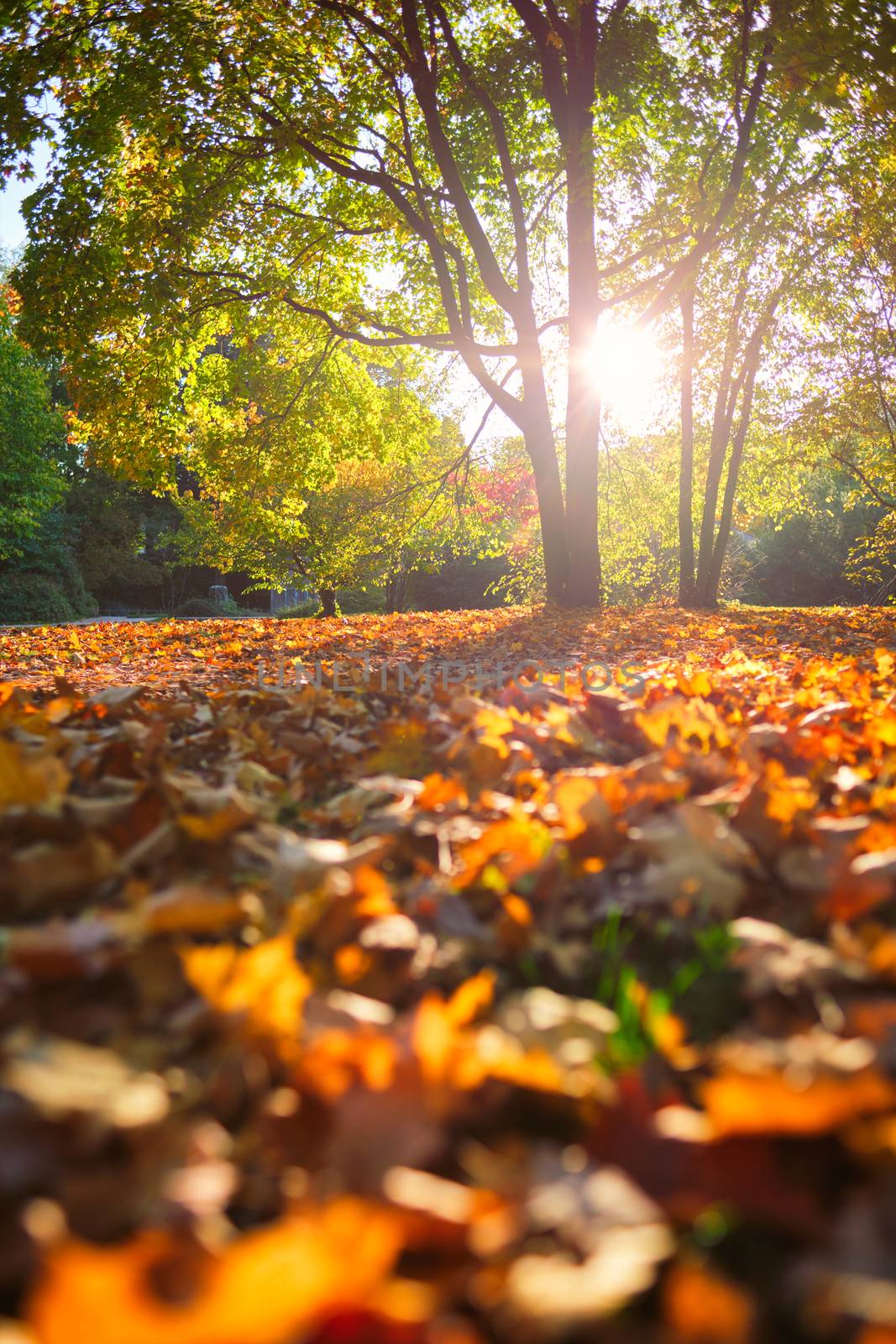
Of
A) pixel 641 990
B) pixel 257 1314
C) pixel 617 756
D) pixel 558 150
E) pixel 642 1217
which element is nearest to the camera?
pixel 257 1314

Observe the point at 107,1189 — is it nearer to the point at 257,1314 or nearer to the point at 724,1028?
the point at 257,1314

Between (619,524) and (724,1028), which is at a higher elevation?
(619,524)

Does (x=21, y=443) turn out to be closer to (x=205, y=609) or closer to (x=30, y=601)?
(x=30, y=601)

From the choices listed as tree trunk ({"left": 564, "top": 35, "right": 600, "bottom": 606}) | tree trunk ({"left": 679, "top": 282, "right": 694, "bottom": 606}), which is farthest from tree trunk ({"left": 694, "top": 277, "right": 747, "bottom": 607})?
tree trunk ({"left": 564, "top": 35, "right": 600, "bottom": 606})

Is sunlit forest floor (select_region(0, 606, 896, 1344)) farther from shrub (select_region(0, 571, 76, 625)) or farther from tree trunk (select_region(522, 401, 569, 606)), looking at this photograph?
shrub (select_region(0, 571, 76, 625))

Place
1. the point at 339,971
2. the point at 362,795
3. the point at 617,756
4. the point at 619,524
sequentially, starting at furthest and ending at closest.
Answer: the point at 619,524
the point at 617,756
the point at 362,795
the point at 339,971

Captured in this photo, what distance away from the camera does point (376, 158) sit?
11.1 metres

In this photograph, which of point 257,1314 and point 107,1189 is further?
point 107,1189

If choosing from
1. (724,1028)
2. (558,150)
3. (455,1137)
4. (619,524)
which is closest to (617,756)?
(724,1028)

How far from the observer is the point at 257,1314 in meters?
0.50

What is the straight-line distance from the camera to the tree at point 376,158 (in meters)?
8.68

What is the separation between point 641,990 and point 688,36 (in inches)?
476

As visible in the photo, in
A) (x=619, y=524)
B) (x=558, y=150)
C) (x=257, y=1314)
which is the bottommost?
(x=257, y=1314)

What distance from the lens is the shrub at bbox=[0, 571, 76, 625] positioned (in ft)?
Result: 77.7
